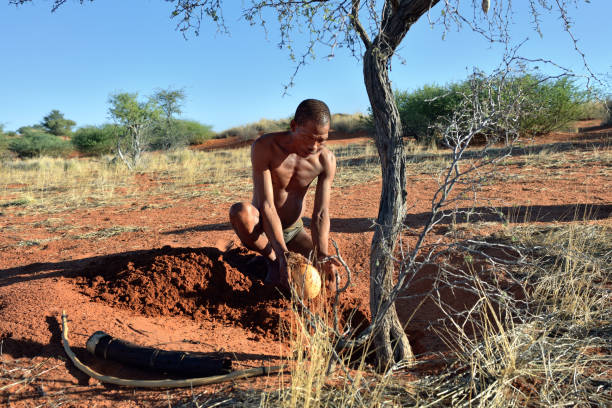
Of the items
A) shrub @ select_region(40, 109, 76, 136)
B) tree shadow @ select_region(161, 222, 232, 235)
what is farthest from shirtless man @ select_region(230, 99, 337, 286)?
shrub @ select_region(40, 109, 76, 136)

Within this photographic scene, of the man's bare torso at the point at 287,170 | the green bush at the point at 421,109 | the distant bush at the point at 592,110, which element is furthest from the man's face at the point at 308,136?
the distant bush at the point at 592,110

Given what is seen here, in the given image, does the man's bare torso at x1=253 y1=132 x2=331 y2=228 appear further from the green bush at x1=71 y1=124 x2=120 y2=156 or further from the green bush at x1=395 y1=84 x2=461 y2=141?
the green bush at x1=71 y1=124 x2=120 y2=156

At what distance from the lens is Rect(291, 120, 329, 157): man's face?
285 cm

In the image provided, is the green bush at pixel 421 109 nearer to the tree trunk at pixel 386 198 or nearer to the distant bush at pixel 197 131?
the tree trunk at pixel 386 198

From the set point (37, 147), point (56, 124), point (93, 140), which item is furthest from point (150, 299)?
point (56, 124)

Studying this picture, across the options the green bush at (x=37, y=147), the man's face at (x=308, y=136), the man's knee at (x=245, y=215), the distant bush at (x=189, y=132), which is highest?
the distant bush at (x=189, y=132)

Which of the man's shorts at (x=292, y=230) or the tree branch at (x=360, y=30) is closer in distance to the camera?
the tree branch at (x=360, y=30)

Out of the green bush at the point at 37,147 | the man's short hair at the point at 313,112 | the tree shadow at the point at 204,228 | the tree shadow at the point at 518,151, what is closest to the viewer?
the man's short hair at the point at 313,112

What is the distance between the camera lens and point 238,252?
4.12 m

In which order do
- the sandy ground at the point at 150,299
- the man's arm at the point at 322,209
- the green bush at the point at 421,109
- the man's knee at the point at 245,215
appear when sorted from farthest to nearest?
the green bush at the point at 421,109
the man's knee at the point at 245,215
the man's arm at the point at 322,209
the sandy ground at the point at 150,299

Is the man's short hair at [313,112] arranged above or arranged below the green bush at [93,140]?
below

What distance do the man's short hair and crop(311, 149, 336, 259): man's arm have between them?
1.70ft

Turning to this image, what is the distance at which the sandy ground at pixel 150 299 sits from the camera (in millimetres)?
2178

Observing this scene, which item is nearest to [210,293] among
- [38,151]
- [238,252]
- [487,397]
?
[238,252]
